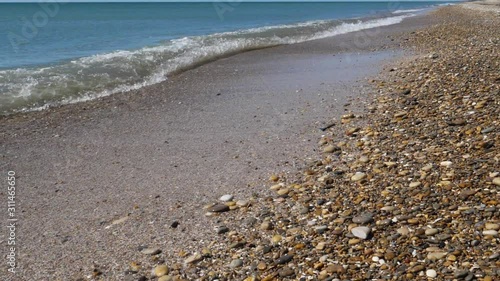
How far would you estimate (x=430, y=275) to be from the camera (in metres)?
3.20

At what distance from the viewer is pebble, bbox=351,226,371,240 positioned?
12.5 ft

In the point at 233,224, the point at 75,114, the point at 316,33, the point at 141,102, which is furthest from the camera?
the point at 316,33

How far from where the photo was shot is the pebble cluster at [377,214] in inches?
135

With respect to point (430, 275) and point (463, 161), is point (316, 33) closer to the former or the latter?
point (463, 161)

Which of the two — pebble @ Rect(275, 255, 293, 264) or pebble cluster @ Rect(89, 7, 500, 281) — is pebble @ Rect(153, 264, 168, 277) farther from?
pebble @ Rect(275, 255, 293, 264)

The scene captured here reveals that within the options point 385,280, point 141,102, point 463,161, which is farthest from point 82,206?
point 141,102

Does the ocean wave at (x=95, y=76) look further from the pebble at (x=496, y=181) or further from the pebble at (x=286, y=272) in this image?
the pebble at (x=496, y=181)

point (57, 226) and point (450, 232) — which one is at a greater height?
point (450, 232)

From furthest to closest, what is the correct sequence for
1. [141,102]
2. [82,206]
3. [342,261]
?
1. [141,102]
2. [82,206]
3. [342,261]

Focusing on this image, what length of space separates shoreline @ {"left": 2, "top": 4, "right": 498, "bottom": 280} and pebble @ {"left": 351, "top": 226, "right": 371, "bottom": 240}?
0.16ft

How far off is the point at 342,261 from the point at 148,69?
11041mm

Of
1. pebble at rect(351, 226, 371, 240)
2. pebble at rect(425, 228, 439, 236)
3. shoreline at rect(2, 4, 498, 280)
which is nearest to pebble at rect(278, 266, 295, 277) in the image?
shoreline at rect(2, 4, 498, 280)

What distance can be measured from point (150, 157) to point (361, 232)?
352 cm

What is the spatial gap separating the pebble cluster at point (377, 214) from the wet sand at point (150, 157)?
29 cm
